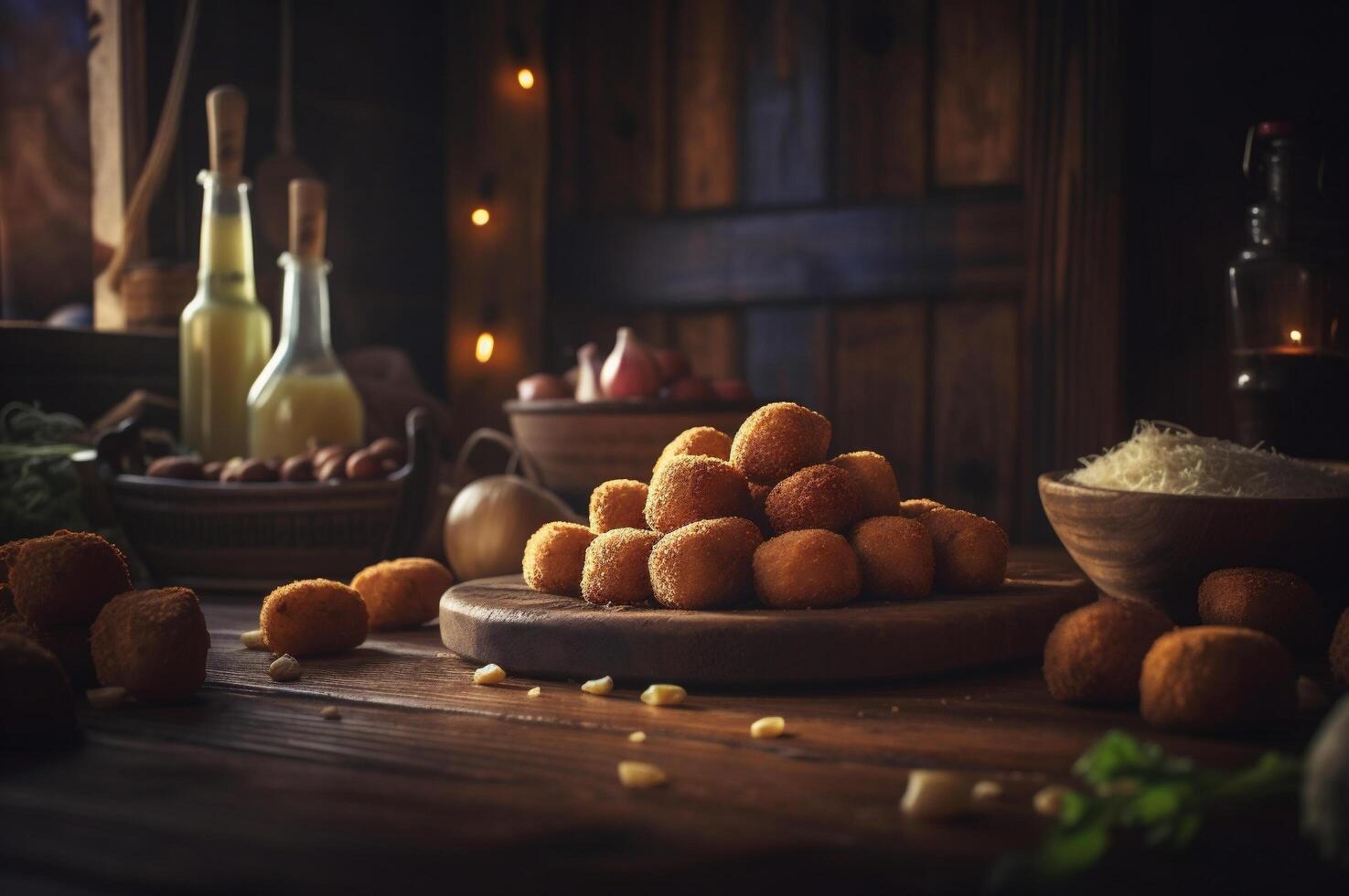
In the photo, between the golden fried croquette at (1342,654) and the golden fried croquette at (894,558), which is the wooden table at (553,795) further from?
the golden fried croquette at (1342,654)

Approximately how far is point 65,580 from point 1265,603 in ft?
3.46

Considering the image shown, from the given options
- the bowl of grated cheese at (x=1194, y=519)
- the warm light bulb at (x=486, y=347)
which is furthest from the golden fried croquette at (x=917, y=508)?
the warm light bulb at (x=486, y=347)

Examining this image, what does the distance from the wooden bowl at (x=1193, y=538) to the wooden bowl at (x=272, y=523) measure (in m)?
0.92

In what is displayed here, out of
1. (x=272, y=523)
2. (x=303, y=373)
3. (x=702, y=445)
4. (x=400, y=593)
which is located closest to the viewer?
(x=702, y=445)

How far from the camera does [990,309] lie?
272cm

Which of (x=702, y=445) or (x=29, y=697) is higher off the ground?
(x=702, y=445)

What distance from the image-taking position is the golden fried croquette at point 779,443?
121cm

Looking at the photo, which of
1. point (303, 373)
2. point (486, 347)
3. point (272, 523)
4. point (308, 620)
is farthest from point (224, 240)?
point (486, 347)

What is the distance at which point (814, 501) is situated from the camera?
1132 mm

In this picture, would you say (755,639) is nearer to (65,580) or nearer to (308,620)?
(308,620)

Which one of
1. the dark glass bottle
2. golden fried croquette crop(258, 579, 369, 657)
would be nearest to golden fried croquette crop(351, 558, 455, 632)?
golden fried croquette crop(258, 579, 369, 657)

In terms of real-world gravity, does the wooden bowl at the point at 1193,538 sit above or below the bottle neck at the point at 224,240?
below

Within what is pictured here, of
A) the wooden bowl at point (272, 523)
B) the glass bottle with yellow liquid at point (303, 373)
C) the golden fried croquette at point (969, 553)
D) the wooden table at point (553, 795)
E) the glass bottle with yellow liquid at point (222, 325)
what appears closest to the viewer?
the wooden table at point (553, 795)

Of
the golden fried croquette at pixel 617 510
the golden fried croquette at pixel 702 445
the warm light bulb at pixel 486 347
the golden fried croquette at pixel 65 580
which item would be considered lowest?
the golden fried croquette at pixel 65 580
